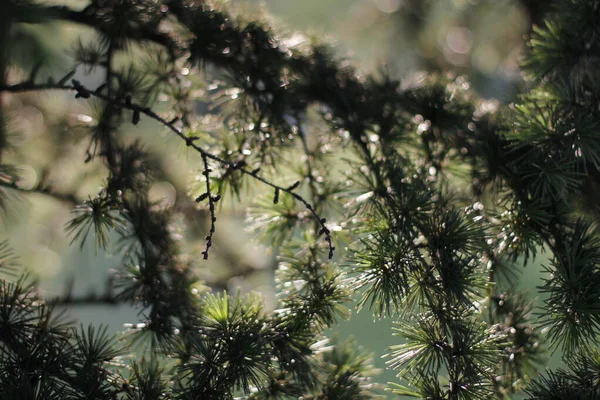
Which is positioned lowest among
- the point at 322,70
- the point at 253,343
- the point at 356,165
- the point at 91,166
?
the point at 253,343

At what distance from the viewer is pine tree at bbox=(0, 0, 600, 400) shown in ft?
1.52

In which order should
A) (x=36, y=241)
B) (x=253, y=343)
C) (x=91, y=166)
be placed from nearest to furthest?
(x=253, y=343) < (x=91, y=166) < (x=36, y=241)

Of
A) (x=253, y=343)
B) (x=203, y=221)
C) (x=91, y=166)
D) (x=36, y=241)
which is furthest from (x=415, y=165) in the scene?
(x=36, y=241)

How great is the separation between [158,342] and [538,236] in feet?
1.15

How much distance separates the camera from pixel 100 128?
60cm

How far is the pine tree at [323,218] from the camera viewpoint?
46 centimetres

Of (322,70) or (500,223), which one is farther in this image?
(322,70)

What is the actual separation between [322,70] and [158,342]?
331mm

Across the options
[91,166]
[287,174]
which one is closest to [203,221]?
[91,166]

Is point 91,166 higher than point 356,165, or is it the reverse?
point 91,166

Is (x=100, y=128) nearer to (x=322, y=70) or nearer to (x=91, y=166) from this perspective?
(x=322, y=70)

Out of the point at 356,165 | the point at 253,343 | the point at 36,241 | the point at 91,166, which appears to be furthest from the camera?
the point at 36,241

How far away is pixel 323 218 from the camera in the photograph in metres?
0.50

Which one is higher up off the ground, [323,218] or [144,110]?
[144,110]
